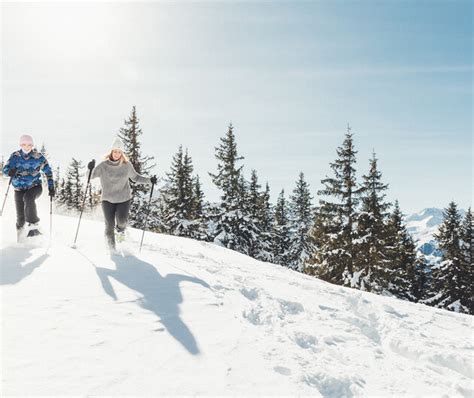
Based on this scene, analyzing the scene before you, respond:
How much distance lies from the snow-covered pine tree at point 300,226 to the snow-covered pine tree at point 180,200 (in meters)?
13.7

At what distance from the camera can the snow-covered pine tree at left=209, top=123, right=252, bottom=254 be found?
29.1m

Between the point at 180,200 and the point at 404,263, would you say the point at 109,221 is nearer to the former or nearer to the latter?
the point at 180,200

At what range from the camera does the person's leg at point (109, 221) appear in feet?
25.7

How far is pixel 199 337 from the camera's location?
150 inches

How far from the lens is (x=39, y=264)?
229 inches

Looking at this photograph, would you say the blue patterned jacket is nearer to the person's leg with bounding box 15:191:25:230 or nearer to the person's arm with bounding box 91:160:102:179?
the person's leg with bounding box 15:191:25:230

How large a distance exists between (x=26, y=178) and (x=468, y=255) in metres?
34.4

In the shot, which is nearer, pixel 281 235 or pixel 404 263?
pixel 404 263

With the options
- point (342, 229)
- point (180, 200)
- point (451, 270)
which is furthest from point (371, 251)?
point (180, 200)

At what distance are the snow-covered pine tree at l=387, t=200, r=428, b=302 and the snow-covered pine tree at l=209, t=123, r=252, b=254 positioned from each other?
425 inches

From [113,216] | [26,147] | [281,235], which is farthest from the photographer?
[281,235]

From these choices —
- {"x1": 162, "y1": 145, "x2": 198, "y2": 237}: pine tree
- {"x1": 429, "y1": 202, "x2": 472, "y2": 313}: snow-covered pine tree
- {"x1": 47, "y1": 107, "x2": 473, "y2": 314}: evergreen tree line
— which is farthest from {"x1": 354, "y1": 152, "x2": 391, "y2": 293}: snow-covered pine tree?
{"x1": 162, "y1": 145, "x2": 198, "y2": 237}: pine tree

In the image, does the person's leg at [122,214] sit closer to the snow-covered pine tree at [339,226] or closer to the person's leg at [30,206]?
the person's leg at [30,206]

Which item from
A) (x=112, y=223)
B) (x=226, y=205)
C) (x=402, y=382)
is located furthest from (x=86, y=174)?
(x=226, y=205)
